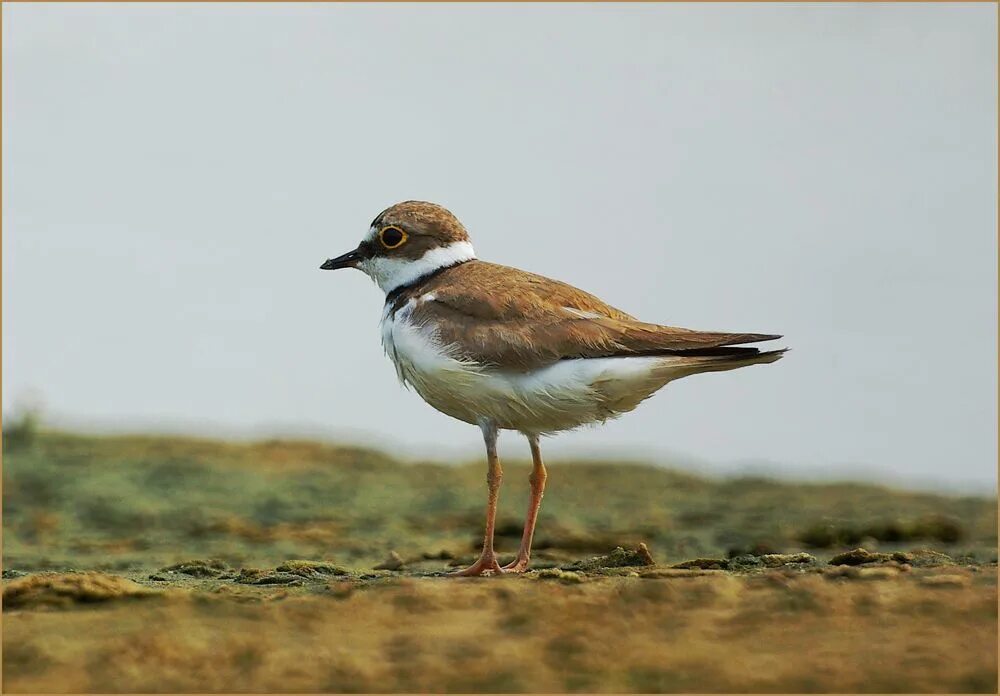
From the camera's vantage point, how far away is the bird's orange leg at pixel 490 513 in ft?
23.9

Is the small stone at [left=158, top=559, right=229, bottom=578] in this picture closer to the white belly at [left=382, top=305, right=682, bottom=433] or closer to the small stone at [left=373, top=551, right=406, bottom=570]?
the small stone at [left=373, top=551, right=406, bottom=570]

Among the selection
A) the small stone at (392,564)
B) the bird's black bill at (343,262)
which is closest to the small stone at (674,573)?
the small stone at (392,564)

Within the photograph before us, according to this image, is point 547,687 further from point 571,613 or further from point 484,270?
point 484,270

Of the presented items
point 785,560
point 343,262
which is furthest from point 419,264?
point 785,560

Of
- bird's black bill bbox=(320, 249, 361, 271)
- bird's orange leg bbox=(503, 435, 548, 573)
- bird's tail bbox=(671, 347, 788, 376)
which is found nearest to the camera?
bird's tail bbox=(671, 347, 788, 376)

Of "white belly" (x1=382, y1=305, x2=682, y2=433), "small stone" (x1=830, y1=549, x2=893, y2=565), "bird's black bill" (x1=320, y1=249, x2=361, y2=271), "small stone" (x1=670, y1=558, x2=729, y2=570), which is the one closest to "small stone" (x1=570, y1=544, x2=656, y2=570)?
"small stone" (x1=670, y1=558, x2=729, y2=570)

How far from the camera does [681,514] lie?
12984mm

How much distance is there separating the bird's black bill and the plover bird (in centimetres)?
64

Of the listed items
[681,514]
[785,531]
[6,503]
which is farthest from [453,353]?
[6,503]

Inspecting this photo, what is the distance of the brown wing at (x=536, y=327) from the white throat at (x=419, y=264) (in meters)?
0.41

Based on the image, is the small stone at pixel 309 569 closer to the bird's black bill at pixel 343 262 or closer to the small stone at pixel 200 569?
the small stone at pixel 200 569

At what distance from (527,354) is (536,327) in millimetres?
182

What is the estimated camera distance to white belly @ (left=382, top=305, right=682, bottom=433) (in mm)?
7064

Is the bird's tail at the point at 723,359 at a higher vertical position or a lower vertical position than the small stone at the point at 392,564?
higher
